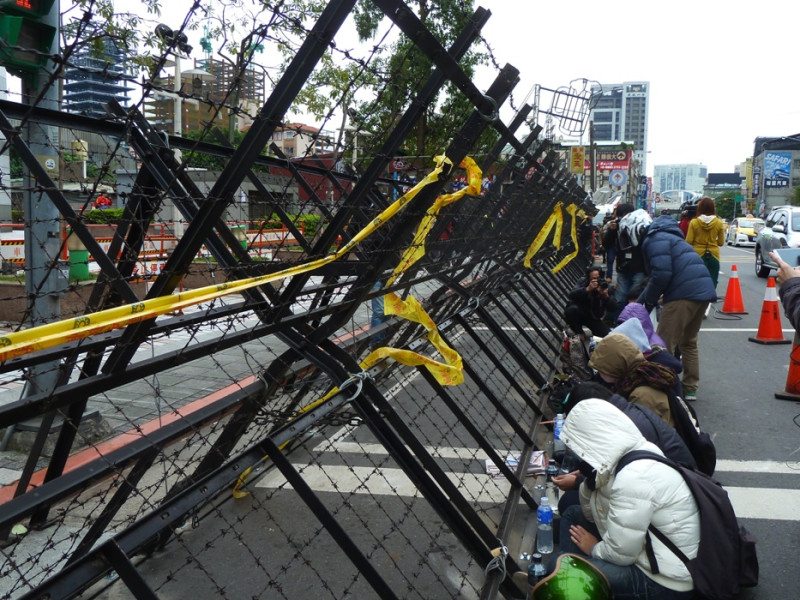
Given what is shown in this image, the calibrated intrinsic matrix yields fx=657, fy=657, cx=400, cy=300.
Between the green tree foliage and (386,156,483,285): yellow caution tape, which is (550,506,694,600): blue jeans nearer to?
(386,156,483,285): yellow caution tape

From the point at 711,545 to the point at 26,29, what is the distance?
14.9 ft

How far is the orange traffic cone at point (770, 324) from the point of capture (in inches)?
372

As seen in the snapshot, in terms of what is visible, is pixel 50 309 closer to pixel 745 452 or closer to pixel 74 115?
pixel 74 115

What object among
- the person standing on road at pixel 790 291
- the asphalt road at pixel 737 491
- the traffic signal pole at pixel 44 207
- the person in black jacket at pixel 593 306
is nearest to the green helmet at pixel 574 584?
the asphalt road at pixel 737 491

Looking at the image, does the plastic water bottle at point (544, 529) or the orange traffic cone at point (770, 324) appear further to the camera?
the orange traffic cone at point (770, 324)

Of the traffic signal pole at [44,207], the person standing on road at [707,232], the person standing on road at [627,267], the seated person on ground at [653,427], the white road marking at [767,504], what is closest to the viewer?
the seated person on ground at [653,427]

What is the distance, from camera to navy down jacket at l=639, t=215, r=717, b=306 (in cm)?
643

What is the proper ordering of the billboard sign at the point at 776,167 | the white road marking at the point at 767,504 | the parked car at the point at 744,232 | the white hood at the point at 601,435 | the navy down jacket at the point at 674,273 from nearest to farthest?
the white hood at the point at 601,435
the white road marking at the point at 767,504
the navy down jacket at the point at 674,273
the parked car at the point at 744,232
the billboard sign at the point at 776,167

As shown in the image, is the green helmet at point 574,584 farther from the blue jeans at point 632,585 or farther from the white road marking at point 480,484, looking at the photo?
the white road marking at point 480,484

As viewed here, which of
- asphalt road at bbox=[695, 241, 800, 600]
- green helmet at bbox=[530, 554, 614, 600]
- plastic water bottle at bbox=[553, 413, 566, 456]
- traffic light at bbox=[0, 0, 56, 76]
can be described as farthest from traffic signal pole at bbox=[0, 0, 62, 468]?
asphalt road at bbox=[695, 241, 800, 600]

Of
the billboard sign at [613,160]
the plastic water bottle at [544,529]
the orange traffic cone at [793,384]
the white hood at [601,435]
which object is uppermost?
the white hood at [601,435]

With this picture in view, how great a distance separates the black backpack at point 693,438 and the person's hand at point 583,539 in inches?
37.9

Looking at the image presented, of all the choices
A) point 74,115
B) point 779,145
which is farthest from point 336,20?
point 779,145

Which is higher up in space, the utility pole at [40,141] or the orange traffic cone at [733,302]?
the utility pole at [40,141]
